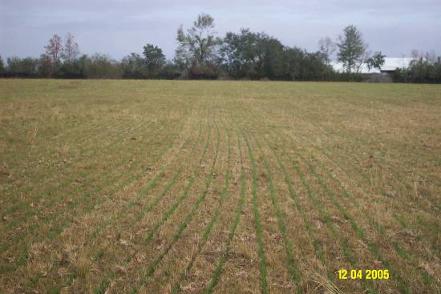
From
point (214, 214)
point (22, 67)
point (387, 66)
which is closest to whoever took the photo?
point (214, 214)

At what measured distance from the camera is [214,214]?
6.95m

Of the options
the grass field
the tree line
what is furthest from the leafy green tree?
the grass field

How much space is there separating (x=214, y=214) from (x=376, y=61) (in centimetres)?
11491

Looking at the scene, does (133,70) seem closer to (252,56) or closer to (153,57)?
(153,57)

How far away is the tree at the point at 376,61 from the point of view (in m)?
107

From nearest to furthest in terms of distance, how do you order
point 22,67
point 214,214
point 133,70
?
1. point 214,214
2. point 22,67
3. point 133,70

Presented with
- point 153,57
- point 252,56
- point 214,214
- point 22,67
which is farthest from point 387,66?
point 214,214

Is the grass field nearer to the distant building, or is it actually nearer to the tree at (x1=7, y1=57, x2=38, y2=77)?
the tree at (x1=7, y1=57, x2=38, y2=77)

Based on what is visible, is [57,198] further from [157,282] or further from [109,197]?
[157,282]
